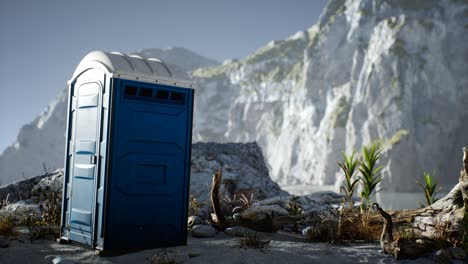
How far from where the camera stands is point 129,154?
5926 millimetres

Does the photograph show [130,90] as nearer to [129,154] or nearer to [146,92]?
[146,92]

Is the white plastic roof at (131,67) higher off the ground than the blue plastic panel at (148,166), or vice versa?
the white plastic roof at (131,67)

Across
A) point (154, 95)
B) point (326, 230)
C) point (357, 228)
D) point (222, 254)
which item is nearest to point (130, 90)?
point (154, 95)

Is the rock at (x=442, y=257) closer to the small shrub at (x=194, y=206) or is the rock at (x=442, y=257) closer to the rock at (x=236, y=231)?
the rock at (x=236, y=231)

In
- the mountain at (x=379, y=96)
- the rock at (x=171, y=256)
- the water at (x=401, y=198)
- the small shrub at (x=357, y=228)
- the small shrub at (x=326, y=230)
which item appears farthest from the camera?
the mountain at (x=379, y=96)

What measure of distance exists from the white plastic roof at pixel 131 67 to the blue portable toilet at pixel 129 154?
14mm

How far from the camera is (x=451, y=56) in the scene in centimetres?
6712

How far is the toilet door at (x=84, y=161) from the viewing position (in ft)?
19.9

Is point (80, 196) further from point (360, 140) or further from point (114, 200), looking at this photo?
point (360, 140)

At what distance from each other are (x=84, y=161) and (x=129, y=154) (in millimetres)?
919

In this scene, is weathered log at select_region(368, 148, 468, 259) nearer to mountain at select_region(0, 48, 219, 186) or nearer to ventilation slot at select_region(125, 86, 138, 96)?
ventilation slot at select_region(125, 86, 138, 96)

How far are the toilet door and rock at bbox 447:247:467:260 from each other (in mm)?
4920

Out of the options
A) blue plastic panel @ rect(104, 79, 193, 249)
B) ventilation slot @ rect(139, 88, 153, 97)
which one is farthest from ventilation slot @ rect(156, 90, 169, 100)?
ventilation slot @ rect(139, 88, 153, 97)

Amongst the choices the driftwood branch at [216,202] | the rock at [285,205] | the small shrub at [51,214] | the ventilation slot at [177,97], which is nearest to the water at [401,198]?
the rock at [285,205]
